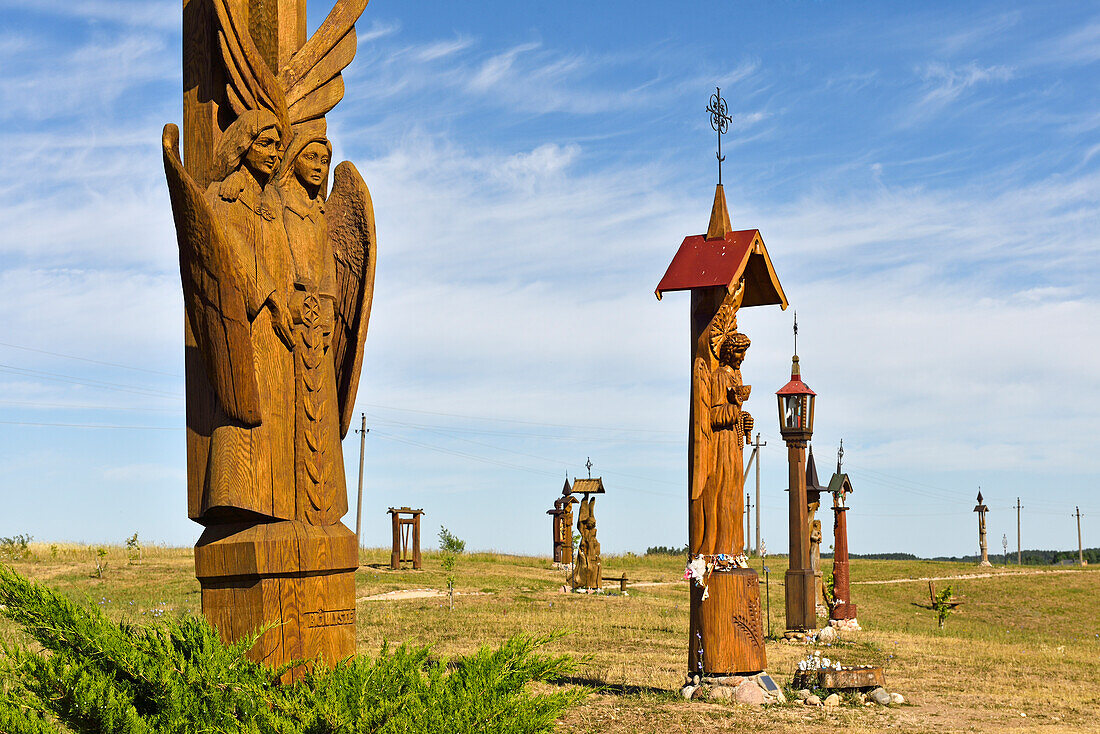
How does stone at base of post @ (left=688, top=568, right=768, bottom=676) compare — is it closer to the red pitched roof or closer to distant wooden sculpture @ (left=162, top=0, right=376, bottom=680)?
the red pitched roof

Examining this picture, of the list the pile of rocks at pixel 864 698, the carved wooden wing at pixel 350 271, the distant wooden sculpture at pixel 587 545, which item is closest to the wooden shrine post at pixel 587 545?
the distant wooden sculpture at pixel 587 545

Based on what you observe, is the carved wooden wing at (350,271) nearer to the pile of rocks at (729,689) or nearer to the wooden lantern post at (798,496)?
the pile of rocks at (729,689)

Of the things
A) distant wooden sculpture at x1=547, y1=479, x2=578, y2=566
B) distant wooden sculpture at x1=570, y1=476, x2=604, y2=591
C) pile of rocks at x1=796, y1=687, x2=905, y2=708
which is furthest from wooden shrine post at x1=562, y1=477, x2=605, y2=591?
pile of rocks at x1=796, y1=687, x2=905, y2=708

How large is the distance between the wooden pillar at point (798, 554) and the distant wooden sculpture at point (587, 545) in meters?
6.75

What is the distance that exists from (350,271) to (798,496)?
13.9 meters

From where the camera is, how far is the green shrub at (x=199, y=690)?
12.8 ft

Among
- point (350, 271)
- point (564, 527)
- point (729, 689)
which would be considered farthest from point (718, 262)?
point (564, 527)

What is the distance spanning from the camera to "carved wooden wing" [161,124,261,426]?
4777 millimetres

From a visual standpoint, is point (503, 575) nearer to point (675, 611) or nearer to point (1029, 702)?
point (675, 611)

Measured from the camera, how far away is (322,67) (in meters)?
5.39

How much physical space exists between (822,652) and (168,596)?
35.8ft

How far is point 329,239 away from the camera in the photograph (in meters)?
5.49

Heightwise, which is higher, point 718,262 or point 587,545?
point 718,262

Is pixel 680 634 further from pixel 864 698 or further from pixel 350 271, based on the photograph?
pixel 350 271
